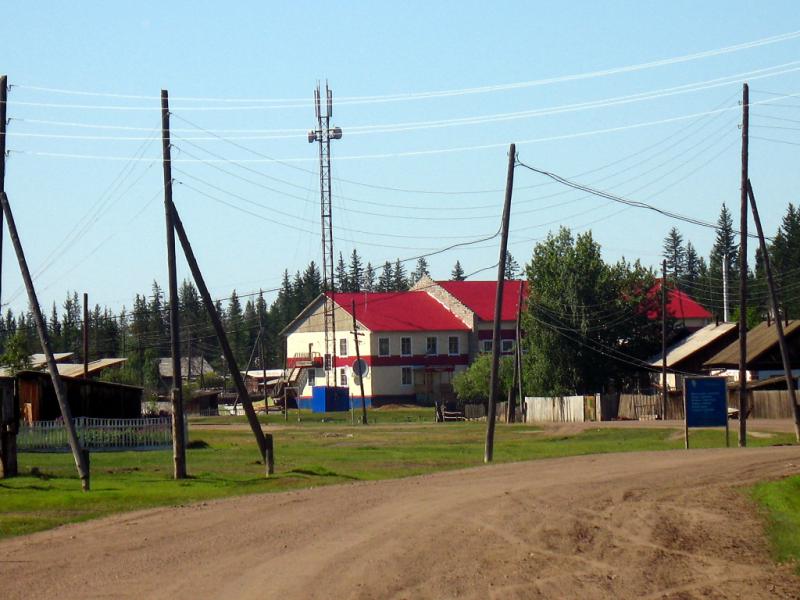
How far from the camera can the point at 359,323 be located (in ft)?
323

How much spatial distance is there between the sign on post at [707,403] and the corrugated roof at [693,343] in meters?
42.1

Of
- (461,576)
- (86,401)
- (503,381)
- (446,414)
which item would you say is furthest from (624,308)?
(461,576)

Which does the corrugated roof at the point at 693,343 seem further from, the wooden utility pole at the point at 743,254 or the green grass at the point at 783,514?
the green grass at the point at 783,514

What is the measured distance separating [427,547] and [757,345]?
55274mm

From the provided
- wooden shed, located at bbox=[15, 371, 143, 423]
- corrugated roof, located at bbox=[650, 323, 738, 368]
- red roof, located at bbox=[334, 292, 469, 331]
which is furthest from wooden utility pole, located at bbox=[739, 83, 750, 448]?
red roof, located at bbox=[334, 292, 469, 331]

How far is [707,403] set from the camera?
113 feet

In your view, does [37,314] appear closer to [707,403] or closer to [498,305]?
[498,305]

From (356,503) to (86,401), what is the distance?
29971 millimetres

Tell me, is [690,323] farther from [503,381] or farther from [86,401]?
[86,401]

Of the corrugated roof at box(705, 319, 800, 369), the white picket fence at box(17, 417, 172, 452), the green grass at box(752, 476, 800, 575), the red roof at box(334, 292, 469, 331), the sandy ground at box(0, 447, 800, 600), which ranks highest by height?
the red roof at box(334, 292, 469, 331)

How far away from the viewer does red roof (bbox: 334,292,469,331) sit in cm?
9944

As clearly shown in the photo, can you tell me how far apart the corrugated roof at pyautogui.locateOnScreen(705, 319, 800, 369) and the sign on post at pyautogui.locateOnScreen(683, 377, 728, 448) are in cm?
2966

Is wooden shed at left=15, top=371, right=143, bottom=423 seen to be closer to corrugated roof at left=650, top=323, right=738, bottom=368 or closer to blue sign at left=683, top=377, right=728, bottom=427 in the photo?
blue sign at left=683, top=377, right=728, bottom=427

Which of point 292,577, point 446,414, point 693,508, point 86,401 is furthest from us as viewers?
point 446,414
